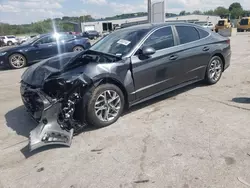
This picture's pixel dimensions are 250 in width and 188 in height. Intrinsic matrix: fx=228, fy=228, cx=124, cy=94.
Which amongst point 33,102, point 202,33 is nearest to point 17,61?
point 33,102

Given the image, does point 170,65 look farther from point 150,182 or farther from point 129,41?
point 150,182

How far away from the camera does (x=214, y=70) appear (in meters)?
5.55

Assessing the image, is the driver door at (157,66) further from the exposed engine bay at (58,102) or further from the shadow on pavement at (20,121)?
the shadow on pavement at (20,121)

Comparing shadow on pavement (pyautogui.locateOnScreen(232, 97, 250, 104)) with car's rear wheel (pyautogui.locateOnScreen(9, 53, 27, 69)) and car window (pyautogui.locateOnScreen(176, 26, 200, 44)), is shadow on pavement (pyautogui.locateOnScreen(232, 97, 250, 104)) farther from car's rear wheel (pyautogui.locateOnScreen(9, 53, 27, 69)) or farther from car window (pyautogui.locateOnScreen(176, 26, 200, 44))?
car's rear wheel (pyautogui.locateOnScreen(9, 53, 27, 69))

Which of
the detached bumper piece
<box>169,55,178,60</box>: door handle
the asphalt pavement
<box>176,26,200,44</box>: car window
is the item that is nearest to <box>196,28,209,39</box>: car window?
<box>176,26,200,44</box>: car window

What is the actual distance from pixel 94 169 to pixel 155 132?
1.18 meters

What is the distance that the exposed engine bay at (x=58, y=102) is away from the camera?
3.18m

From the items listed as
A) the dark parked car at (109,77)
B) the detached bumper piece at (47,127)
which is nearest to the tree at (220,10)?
the dark parked car at (109,77)

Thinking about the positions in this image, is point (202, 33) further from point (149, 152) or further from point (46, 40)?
point (46, 40)

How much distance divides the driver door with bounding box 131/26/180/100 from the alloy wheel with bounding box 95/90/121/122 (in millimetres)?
434

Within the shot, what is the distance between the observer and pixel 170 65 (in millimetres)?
4418

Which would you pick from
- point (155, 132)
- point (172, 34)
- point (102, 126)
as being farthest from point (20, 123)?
point (172, 34)

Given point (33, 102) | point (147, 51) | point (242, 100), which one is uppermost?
point (147, 51)

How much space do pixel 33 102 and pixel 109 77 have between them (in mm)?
1256
